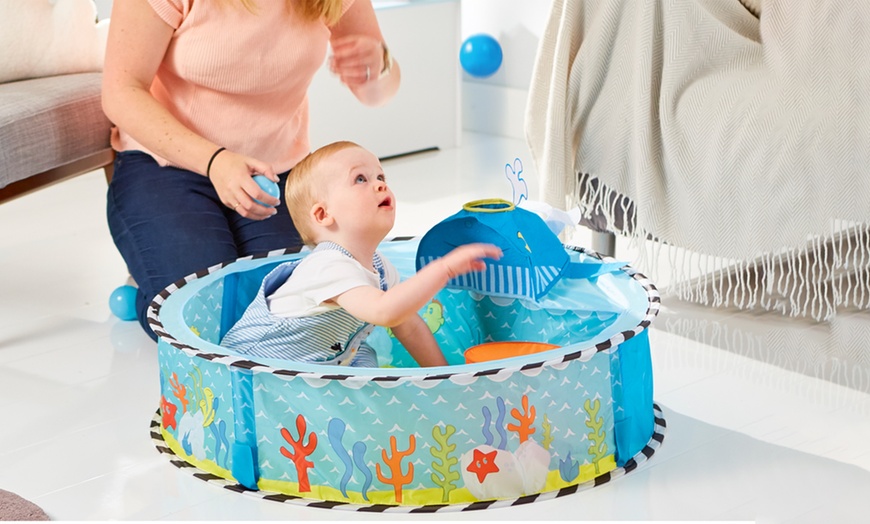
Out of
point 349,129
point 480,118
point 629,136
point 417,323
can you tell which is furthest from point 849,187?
point 480,118

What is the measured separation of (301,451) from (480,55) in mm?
2426

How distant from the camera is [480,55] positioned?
11.8 feet

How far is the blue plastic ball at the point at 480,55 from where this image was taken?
3584 mm

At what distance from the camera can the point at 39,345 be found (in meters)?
1.97

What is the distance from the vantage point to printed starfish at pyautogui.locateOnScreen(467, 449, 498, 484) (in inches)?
51.9

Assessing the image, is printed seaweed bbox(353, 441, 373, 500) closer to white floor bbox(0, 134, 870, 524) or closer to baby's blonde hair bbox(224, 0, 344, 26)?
white floor bbox(0, 134, 870, 524)

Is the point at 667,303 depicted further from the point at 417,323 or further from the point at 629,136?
the point at 417,323

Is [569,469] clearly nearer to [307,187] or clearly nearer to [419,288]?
[419,288]

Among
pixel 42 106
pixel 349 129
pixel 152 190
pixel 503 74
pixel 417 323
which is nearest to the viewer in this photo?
pixel 417 323

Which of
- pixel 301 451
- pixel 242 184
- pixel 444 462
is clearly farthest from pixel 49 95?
pixel 444 462

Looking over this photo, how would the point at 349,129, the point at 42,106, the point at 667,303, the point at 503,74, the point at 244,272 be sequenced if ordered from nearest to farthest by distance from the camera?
1. the point at 244,272
2. the point at 42,106
3. the point at 667,303
4. the point at 349,129
5. the point at 503,74

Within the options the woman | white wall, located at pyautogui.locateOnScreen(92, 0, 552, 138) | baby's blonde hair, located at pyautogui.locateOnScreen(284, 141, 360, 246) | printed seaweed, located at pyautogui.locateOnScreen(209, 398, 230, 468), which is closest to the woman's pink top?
the woman

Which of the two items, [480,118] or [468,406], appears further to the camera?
[480,118]

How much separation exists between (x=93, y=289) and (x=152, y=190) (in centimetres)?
55
